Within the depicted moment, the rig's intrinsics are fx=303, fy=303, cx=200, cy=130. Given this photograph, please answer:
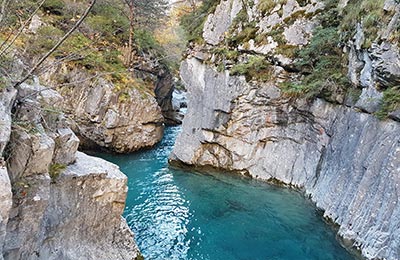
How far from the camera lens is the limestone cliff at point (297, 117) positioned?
827 cm

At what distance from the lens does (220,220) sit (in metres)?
10.1

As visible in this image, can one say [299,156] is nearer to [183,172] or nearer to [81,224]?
[183,172]

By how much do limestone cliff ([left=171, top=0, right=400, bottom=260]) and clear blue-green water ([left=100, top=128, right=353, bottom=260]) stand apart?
832 millimetres

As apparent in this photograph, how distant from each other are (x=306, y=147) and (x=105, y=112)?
33.2ft

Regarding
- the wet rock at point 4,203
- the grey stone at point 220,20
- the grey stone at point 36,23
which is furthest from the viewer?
the grey stone at point 36,23

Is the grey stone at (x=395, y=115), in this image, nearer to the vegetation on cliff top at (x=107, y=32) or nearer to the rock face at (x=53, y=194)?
the rock face at (x=53, y=194)

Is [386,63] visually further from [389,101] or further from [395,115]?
[395,115]

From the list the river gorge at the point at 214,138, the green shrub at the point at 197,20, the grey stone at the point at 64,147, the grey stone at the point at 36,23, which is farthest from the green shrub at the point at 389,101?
the grey stone at the point at 36,23

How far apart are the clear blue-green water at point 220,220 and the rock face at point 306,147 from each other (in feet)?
2.79

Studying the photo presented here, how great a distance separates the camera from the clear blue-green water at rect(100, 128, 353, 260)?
830 centimetres

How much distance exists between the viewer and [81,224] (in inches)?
232

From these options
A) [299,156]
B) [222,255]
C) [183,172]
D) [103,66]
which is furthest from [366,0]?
[103,66]

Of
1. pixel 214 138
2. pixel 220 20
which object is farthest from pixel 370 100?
pixel 220 20

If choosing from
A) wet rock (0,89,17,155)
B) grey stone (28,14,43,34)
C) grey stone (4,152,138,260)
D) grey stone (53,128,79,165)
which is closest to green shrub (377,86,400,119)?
grey stone (4,152,138,260)
